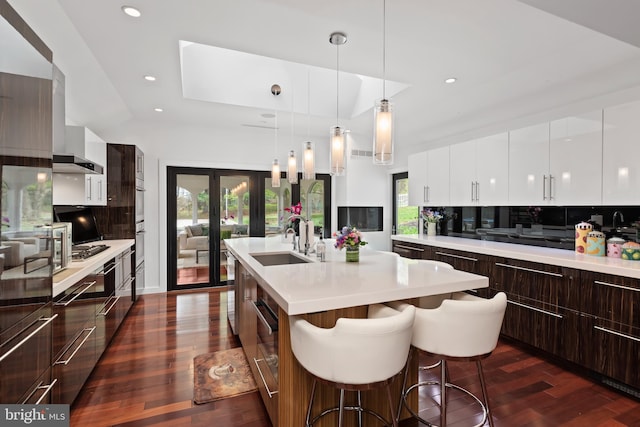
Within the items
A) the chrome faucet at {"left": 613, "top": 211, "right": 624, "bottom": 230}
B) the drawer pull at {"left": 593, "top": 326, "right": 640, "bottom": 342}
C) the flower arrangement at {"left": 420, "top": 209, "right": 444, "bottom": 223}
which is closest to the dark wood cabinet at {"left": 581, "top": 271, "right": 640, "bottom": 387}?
the drawer pull at {"left": 593, "top": 326, "right": 640, "bottom": 342}

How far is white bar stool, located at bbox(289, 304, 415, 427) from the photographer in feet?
4.64

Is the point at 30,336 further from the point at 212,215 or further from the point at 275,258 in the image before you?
the point at 212,215

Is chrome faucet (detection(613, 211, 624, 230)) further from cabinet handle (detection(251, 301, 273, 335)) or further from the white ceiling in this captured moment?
cabinet handle (detection(251, 301, 273, 335))

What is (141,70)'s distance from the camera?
3.20 m

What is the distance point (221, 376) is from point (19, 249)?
5.82ft

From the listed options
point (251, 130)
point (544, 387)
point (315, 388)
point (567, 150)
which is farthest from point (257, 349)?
point (251, 130)

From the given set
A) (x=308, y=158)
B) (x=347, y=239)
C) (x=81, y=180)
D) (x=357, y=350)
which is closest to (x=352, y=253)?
(x=347, y=239)

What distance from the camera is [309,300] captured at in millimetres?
1526

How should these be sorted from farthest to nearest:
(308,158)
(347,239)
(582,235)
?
(308,158)
(582,235)
(347,239)

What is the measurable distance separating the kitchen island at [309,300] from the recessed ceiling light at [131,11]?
6.36ft

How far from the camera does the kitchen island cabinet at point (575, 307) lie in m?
2.30

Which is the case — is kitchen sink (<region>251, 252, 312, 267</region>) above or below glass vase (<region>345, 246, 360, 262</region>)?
below

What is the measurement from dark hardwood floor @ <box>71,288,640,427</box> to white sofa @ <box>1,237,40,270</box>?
4.34ft

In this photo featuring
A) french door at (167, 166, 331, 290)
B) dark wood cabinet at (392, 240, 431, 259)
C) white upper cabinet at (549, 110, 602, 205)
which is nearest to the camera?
white upper cabinet at (549, 110, 602, 205)
